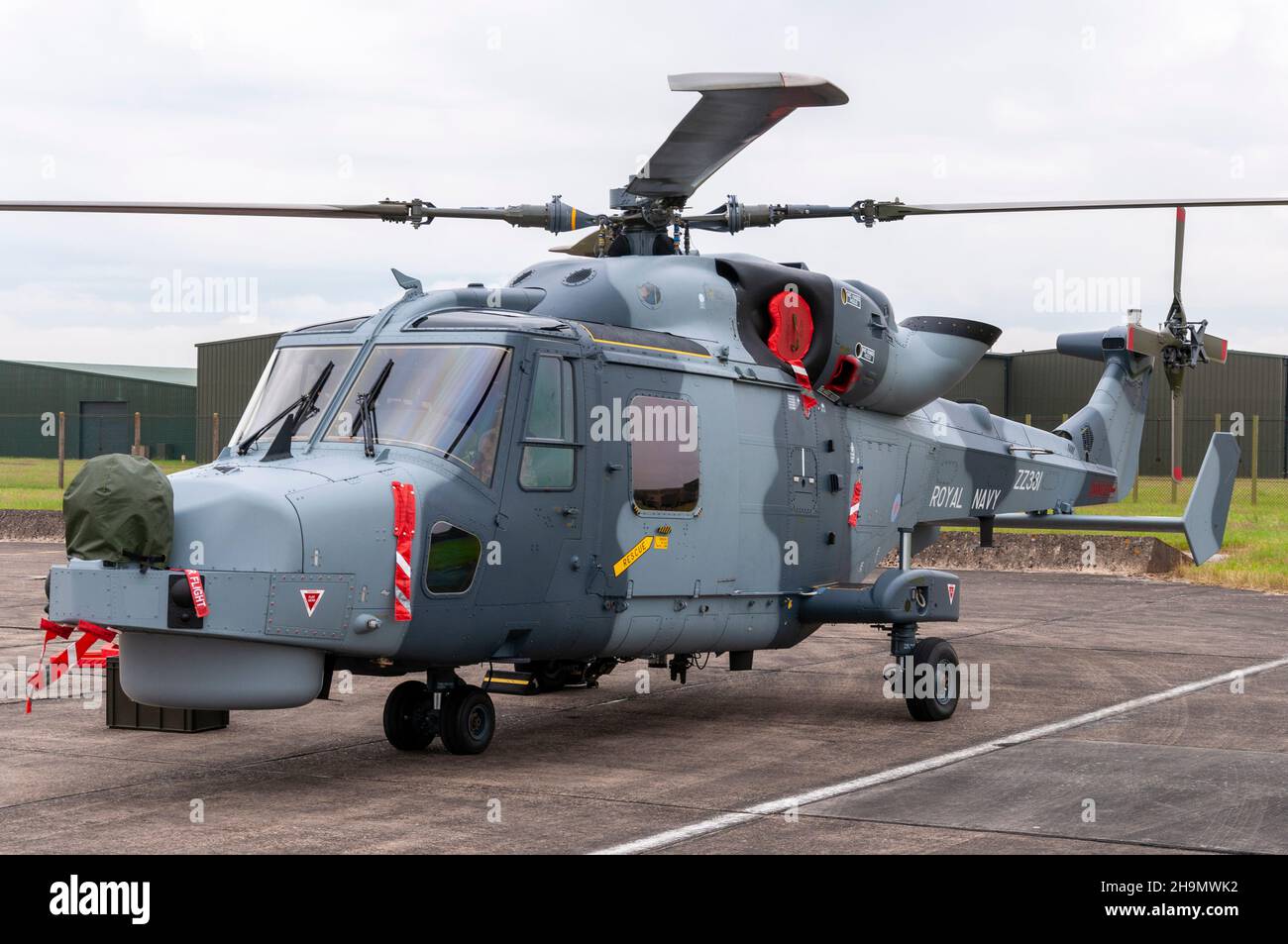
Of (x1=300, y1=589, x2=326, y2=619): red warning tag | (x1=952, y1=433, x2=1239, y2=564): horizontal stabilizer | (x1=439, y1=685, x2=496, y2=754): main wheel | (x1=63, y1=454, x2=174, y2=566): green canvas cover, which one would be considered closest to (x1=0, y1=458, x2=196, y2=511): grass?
(x1=952, y1=433, x2=1239, y2=564): horizontal stabilizer

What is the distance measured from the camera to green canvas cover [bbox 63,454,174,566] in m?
7.65

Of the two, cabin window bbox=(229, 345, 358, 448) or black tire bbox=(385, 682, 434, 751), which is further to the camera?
black tire bbox=(385, 682, 434, 751)

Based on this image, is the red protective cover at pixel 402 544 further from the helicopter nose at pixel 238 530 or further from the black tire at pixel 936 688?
the black tire at pixel 936 688

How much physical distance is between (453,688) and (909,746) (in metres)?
3.11

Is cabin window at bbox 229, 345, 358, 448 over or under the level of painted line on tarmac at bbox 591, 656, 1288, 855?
over

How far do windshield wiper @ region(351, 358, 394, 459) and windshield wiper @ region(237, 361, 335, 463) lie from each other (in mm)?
343

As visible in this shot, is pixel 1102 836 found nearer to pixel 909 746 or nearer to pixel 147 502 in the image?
pixel 909 746

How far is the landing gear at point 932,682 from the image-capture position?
11.4m

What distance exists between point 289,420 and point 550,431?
155 centimetres

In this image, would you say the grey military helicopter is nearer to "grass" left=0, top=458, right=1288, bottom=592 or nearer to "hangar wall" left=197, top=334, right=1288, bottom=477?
"grass" left=0, top=458, right=1288, bottom=592

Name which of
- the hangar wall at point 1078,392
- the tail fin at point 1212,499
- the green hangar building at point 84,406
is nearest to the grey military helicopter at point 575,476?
the tail fin at point 1212,499

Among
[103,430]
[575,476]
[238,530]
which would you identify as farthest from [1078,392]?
[238,530]
